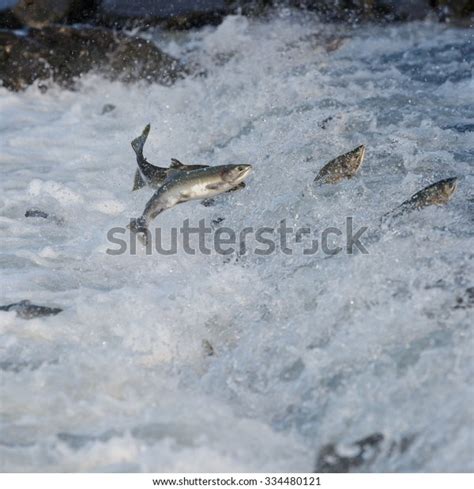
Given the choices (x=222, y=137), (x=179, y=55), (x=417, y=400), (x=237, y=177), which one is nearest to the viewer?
(x=417, y=400)

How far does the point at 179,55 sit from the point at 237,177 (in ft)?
22.9

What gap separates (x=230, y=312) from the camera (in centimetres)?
486

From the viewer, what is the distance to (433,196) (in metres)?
5.20

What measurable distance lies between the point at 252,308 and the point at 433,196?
50.3 inches

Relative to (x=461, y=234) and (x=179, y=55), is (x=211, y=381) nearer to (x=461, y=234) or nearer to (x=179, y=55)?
(x=461, y=234)

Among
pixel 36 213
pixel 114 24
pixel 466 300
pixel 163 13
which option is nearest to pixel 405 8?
pixel 163 13

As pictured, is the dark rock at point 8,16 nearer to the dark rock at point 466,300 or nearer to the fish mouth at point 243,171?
the fish mouth at point 243,171

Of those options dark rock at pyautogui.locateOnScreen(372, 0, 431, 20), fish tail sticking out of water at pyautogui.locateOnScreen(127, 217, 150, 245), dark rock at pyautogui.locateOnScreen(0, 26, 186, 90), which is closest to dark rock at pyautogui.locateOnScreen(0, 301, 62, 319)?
fish tail sticking out of water at pyautogui.locateOnScreen(127, 217, 150, 245)

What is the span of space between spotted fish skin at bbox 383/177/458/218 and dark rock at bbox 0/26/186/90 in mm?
5513

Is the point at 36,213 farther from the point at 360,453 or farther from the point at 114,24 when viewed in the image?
the point at 114,24

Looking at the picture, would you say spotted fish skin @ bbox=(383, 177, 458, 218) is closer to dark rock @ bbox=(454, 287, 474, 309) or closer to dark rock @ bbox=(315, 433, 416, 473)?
dark rock @ bbox=(454, 287, 474, 309)

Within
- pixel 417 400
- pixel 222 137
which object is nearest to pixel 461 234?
pixel 417 400

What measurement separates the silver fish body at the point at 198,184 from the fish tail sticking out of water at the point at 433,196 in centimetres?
104

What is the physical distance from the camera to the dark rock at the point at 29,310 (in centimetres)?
499
